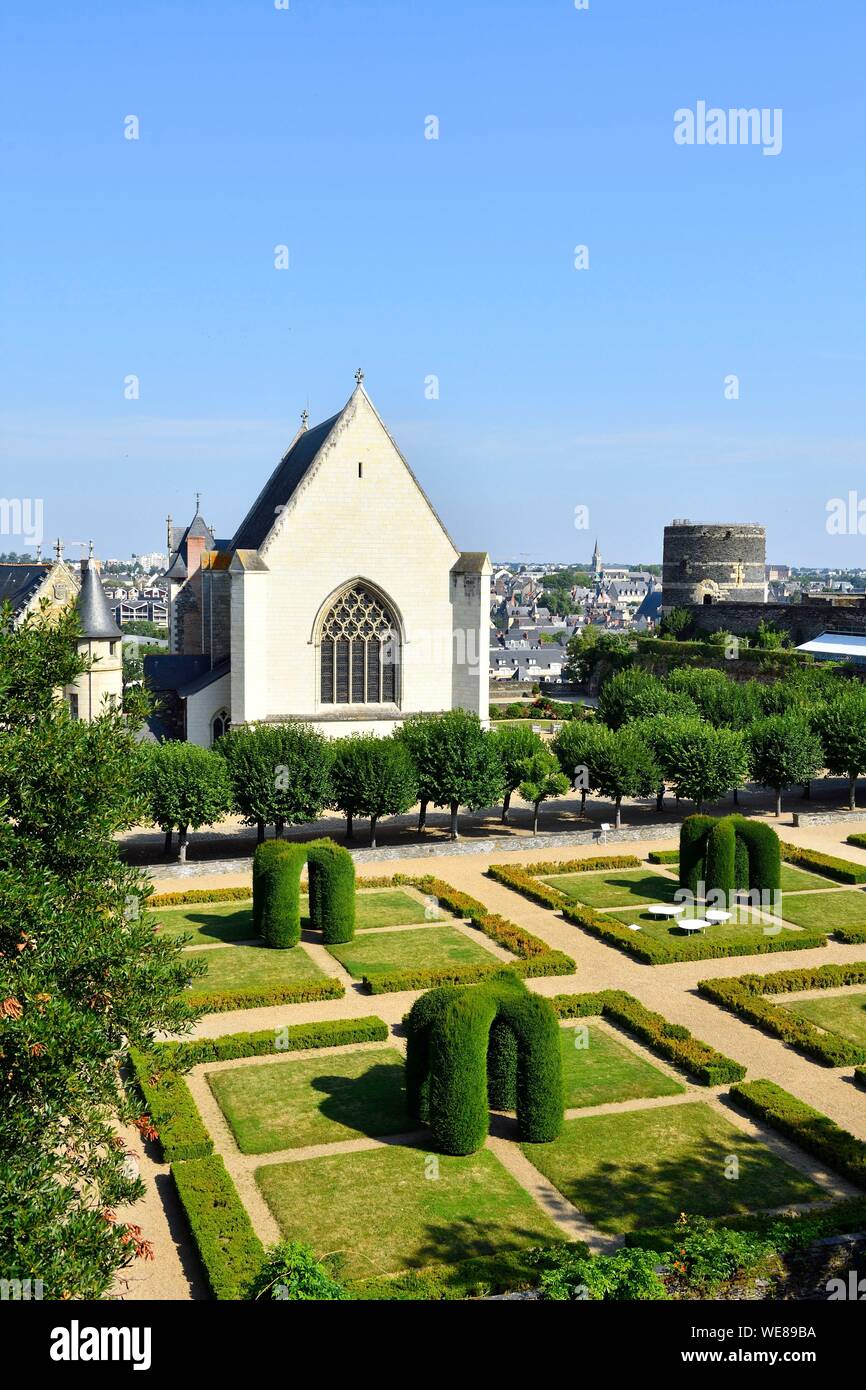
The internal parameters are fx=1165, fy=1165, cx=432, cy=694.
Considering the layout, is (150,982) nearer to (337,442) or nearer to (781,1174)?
(781,1174)

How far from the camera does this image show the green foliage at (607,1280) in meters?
13.8

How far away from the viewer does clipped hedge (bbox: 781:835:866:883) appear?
3953 centimetres

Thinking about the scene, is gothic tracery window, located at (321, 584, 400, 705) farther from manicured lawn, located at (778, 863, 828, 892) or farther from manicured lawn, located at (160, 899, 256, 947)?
manicured lawn, located at (778, 863, 828, 892)

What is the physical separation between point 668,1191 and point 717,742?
27933mm

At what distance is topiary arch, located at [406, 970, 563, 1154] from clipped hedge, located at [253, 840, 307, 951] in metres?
10.2

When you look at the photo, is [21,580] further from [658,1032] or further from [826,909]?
[658,1032]

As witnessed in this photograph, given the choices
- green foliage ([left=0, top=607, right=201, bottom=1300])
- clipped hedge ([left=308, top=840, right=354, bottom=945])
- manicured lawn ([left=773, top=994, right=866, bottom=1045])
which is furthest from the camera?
clipped hedge ([left=308, top=840, right=354, bottom=945])

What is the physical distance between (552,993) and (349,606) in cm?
2341

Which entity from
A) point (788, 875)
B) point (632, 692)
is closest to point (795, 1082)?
point (788, 875)

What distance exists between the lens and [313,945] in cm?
3294

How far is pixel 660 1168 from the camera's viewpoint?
794 inches

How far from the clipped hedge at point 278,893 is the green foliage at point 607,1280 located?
17.7 m

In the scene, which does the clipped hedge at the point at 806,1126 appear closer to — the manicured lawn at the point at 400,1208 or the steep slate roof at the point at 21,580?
the manicured lawn at the point at 400,1208

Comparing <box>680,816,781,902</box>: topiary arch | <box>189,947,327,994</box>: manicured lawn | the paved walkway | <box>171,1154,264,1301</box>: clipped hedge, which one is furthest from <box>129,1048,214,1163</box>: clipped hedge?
<box>680,816,781,902</box>: topiary arch
